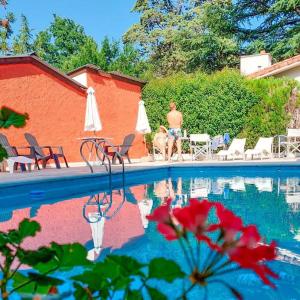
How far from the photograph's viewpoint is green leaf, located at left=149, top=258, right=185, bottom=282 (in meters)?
0.58

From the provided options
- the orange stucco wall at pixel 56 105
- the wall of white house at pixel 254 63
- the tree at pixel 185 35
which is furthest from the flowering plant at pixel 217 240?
the tree at pixel 185 35

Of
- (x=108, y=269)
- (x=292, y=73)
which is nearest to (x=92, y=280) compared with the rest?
(x=108, y=269)

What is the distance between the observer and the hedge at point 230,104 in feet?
46.5

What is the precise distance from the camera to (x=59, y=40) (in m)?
33.2

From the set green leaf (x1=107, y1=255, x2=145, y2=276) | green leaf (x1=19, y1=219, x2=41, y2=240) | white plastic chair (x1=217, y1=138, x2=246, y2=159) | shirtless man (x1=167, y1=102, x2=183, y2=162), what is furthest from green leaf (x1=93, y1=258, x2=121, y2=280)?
white plastic chair (x1=217, y1=138, x2=246, y2=159)

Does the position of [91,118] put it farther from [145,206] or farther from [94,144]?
[145,206]

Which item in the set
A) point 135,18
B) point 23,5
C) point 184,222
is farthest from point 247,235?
point 23,5

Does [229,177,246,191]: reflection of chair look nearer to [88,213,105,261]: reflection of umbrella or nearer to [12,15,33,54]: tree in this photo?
Result: [88,213,105,261]: reflection of umbrella

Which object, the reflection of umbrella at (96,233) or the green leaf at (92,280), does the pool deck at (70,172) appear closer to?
the reflection of umbrella at (96,233)

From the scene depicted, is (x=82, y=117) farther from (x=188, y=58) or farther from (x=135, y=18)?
(x=135, y=18)

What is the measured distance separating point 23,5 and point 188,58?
17.6 m

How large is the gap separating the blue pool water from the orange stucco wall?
153 inches

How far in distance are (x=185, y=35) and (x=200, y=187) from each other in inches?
709

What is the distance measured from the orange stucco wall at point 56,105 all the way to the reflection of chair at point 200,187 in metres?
5.02
